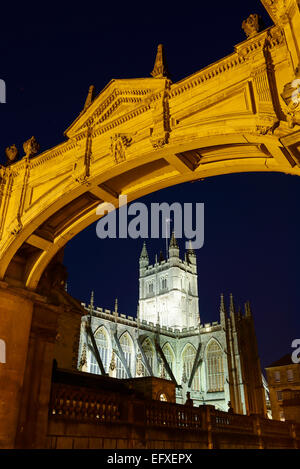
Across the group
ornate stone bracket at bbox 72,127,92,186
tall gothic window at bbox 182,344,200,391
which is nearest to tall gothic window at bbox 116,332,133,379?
tall gothic window at bbox 182,344,200,391

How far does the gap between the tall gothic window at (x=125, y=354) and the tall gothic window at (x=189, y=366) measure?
7039 millimetres

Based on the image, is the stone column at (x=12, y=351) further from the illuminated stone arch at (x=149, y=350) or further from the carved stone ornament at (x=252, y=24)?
the illuminated stone arch at (x=149, y=350)

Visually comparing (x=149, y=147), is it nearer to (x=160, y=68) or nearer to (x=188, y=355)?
(x=160, y=68)

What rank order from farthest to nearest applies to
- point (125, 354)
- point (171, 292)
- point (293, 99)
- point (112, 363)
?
point (171, 292)
point (125, 354)
point (112, 363)
point (293, 99)

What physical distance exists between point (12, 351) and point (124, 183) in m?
3.79

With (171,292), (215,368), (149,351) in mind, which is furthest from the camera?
(171,292)

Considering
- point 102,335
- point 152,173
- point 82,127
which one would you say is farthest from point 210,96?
point 102,335

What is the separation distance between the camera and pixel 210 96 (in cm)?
541

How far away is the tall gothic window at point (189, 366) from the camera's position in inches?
1770

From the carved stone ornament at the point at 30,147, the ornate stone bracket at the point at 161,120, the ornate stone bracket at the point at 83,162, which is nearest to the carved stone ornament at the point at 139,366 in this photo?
the carved stone ornament at the point at 30,147

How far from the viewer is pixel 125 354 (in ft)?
136

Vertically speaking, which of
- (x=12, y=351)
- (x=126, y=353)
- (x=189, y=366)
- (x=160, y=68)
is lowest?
(x=12, y=351)

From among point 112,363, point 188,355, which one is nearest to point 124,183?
point 112,363
